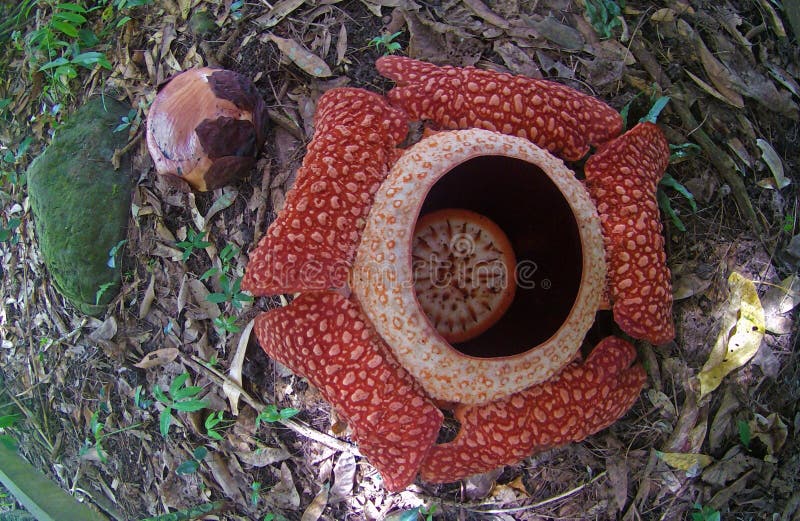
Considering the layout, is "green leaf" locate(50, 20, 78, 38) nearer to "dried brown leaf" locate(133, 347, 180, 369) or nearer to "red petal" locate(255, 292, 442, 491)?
"dried brown leaf" locate(133, 347, 180, 369)

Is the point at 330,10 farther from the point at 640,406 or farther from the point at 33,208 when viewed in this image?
the point at 640,406

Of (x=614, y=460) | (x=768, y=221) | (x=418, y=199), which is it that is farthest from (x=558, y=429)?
(x=768, y=221)

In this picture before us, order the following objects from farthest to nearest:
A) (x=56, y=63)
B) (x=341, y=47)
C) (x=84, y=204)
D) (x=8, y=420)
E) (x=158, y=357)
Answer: (x=8, y=420), (x=56, y=63), (x=84, y=204), (x=158, y=357), (x=341, y=47)

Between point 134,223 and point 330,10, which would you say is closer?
point 330,10

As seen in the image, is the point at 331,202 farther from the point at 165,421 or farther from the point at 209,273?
the point at 165,421

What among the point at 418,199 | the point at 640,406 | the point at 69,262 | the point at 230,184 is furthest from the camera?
the point at 69,262

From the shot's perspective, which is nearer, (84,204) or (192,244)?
(192,244)

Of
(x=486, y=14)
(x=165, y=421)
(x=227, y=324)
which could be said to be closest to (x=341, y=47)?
(x=486, y=14)
